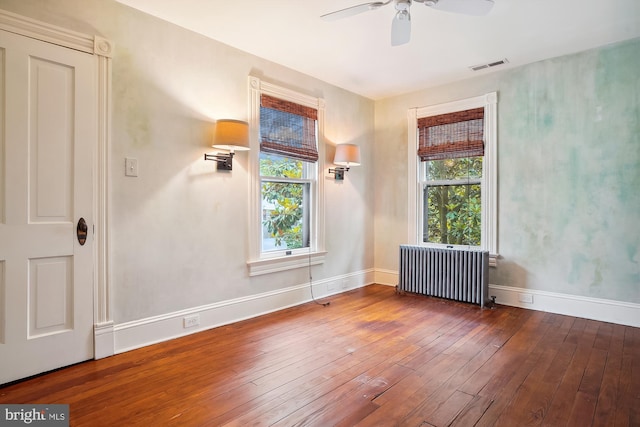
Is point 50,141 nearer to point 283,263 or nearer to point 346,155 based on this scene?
Result: point 283,263

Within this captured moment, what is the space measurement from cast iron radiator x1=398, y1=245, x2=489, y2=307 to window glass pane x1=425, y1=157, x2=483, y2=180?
945mm

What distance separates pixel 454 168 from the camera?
4.60 meters

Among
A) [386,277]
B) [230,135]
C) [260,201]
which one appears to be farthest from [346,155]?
[386,277]

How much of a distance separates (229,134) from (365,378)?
2.20 m

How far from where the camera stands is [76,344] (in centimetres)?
258

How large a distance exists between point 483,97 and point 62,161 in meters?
4.22

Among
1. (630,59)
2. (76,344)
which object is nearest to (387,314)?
(76,344)

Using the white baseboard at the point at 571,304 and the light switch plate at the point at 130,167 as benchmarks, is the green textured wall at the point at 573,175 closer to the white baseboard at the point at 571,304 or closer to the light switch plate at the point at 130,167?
the white baseboard at the point at 571,304

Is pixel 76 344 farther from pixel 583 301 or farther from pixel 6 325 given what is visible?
pixel 583 301

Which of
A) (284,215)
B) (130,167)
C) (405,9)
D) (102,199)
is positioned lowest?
(284,215)

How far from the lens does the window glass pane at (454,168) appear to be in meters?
4.42

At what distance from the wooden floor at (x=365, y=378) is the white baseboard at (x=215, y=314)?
0.09 m

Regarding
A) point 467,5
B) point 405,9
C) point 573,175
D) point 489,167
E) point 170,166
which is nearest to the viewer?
point 467,5

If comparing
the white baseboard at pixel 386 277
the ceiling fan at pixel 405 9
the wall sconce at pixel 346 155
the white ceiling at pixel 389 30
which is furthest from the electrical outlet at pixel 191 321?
the white baseboard at pixel 386 277
